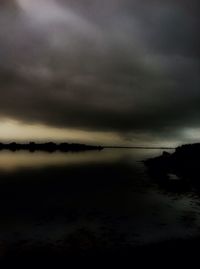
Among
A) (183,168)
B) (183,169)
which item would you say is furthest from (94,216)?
(183,168)

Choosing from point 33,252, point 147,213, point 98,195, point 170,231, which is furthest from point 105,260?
point 98,195

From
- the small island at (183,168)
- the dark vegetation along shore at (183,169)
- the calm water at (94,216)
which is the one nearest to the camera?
the calm water at (94,216)

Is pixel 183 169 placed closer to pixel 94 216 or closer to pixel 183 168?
pixel 183 168

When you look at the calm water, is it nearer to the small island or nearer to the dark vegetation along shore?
the dark vegetation along shore

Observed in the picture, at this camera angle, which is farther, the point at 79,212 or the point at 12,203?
the point at 12,203

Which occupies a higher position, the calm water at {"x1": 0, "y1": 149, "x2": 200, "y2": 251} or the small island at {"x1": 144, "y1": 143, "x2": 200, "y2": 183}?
the small island at {"x1": 144, "y1": 143, "x2": 200, "y2": 183}

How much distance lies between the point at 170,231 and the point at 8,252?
1055 centimetres

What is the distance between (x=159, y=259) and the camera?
45.6 ft

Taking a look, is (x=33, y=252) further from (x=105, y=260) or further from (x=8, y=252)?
(x=105, y=260)

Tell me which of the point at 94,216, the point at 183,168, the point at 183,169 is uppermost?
the point at 183,168

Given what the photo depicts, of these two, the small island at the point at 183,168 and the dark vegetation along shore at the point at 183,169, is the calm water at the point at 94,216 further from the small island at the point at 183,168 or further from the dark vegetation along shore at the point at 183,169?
the small island at the point at 183,168

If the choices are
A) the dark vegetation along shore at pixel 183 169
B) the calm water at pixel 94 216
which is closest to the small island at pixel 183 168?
the dark vegetation along shore at pixel 183 169

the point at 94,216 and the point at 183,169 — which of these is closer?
the point at 94,216

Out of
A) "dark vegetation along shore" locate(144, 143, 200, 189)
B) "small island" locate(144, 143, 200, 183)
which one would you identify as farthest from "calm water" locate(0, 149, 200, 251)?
"small island" locate(144, 143, 200, 183)
